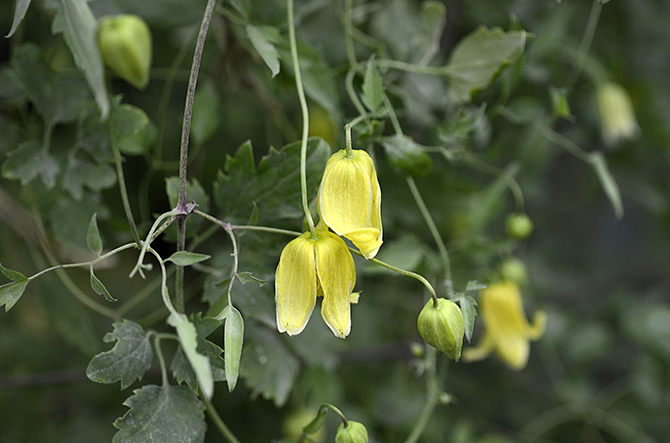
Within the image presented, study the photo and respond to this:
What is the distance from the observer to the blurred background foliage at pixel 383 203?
2.06 feet

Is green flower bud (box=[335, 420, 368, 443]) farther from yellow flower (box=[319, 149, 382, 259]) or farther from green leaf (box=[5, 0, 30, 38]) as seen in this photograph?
green leaf (box=[5, 0, 30, 38])

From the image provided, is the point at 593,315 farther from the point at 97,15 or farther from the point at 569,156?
the point at 97,15

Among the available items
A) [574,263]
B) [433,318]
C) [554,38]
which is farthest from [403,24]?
[574,263]

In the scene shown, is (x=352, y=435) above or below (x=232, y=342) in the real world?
below

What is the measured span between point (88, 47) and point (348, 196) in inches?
8.7

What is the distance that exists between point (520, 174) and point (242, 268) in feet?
2.32

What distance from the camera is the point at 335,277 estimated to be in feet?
1.45

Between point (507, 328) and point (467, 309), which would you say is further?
point (507, 328)

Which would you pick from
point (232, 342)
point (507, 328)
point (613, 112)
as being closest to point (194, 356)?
point (232, 342)

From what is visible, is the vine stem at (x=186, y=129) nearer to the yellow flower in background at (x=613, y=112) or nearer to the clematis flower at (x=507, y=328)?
the clematis flower at (x=507, y=328)

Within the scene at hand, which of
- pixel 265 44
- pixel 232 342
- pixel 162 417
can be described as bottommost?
pixel 162 417

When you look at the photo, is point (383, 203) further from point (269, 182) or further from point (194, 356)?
point (194, 356)

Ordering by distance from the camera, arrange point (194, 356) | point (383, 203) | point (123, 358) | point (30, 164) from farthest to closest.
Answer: point (383, 203) → point (30, 164) → point (123, 358) → point (194, 356)

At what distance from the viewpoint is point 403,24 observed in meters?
0.83
